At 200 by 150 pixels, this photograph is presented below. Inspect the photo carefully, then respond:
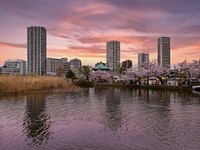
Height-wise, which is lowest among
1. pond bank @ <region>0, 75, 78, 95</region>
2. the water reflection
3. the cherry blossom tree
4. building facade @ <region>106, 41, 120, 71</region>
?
the water reflection

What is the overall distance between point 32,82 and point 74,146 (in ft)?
73.8

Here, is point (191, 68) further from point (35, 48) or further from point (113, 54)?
point (113, 54)

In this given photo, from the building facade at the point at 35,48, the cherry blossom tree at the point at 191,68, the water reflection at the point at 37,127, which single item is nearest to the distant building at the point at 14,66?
the building facade at the point at 35,48

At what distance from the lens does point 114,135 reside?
30.2ft

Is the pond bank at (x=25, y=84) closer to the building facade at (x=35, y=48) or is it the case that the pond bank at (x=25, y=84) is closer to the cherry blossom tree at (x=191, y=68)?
the cherry blossom tree at (x=191, y=68)

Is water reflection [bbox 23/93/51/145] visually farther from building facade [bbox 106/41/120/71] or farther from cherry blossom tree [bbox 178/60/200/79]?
building facade [bbox 106/41/120/71]

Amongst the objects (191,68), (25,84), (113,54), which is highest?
(113,54)

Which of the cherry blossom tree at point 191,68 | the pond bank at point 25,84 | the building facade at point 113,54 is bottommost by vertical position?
A: the pond bank at point 25,84

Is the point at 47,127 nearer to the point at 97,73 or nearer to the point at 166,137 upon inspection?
the point at 166,137

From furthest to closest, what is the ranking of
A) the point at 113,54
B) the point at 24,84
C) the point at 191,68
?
the point at 113,54, the point at 191,68, the point at 24,84

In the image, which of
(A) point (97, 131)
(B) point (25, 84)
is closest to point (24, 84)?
(B) point (25, 84)

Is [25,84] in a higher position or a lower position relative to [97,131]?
higher

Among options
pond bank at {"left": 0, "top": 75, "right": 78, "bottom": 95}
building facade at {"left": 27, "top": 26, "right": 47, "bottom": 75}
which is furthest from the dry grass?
building facade at {"left": 27, "top": 26, "right": 47, "bottom": 75}

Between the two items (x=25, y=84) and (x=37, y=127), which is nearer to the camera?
(x=37, y=127)
